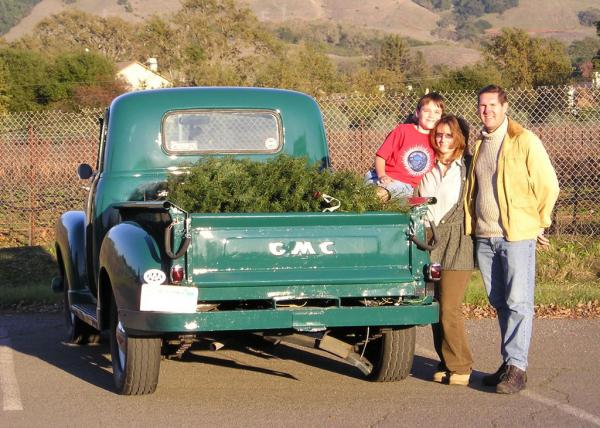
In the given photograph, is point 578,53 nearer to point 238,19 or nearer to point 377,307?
point 238,19

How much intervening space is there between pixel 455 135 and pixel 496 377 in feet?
5.42

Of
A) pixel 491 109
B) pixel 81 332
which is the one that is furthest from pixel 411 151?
pixel 81 332

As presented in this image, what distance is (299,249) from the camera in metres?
6.33

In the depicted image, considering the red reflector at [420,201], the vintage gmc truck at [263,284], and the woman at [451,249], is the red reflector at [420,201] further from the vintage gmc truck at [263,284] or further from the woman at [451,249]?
the woman at [451,249]

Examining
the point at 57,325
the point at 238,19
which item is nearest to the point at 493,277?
the point at 57,325

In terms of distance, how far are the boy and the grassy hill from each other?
13782 centimetres

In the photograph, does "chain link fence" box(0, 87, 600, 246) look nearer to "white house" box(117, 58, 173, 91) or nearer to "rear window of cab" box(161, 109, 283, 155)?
"rear window of cab" box(161, 109, 283, 155)

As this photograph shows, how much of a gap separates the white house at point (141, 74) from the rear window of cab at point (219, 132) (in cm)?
4227

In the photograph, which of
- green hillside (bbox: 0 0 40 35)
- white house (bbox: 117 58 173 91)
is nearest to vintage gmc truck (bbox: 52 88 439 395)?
white house (bbox: 117 58 173 91)

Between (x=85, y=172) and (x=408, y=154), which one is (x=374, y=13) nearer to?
(x=85, y=172)

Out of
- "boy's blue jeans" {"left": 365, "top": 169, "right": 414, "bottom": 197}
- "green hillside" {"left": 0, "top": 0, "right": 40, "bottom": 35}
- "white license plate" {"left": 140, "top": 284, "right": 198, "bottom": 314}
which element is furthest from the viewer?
"green hillside" {"left": 0, "top": 0, "right": 40, "bottom": 35}

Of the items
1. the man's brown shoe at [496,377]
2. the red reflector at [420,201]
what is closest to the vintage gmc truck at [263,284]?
the red reflector at [420,201]

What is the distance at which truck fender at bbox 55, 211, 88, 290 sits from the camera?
27.7ft

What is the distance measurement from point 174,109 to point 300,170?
1.75m
